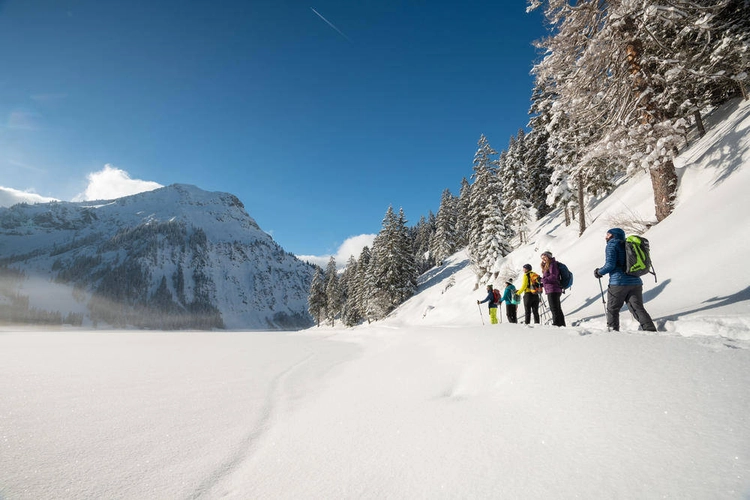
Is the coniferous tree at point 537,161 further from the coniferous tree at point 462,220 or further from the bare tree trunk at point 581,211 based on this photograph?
the coniferous tree at point 462,220

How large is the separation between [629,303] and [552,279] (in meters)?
2.08

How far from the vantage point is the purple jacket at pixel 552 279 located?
7.17 meters

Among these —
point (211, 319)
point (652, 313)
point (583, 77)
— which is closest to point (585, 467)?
point (652, 313)

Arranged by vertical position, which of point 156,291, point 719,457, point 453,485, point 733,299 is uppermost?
point 156,291

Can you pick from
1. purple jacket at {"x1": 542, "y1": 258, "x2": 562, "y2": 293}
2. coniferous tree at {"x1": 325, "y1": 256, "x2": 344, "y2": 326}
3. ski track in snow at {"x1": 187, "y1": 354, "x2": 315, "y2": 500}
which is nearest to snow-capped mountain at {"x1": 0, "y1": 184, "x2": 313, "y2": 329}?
coniferous tree at {"x1": 325, "y1": 256, "x2": 344, "y2": 326}

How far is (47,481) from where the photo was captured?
1.70 m

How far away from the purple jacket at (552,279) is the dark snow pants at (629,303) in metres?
1.83

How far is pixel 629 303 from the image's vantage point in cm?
514

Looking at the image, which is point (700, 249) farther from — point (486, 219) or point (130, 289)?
point (130, 289)

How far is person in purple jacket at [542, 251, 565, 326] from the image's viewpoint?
22.9ft

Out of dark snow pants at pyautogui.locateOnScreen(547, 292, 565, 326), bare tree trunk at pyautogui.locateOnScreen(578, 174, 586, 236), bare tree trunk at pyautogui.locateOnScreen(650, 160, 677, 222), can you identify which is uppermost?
bare tree trunk at pyautogui.locateOnScreen(578, 174, 586, 236)

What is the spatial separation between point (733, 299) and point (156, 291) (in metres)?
200

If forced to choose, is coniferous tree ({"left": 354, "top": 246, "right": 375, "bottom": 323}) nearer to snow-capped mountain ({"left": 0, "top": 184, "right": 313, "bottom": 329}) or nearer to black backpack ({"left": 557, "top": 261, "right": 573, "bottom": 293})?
black backpack ({"left": 557, "top": 261, "right": 573, "bottom": 293})

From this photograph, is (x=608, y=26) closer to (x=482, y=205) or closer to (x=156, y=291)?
(x=482, y=205)
